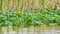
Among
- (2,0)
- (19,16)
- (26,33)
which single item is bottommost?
(26,33)

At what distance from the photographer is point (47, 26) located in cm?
479

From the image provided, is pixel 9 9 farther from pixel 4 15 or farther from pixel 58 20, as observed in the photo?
pixel 58 20

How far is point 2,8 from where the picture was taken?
17.4 ft

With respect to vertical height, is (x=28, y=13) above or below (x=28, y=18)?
above

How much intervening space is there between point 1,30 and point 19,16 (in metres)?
0.66

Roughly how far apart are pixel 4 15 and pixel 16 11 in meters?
0.36

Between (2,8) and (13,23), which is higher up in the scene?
(2,8)

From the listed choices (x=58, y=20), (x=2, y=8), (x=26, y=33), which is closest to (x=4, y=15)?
(x=2, y=8)

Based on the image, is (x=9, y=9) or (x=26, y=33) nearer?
(x=26, y=33)

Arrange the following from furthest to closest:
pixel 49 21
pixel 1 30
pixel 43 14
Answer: pixel 43 14 < pixel 49 21 < pixel 1 30

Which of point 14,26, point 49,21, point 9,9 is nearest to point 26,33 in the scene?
point 14,26

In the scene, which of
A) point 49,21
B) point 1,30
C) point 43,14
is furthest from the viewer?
point 43,14

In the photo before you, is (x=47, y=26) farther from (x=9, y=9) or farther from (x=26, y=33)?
(x=9, y=9)

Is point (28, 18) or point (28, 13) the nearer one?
point (28, 18)
